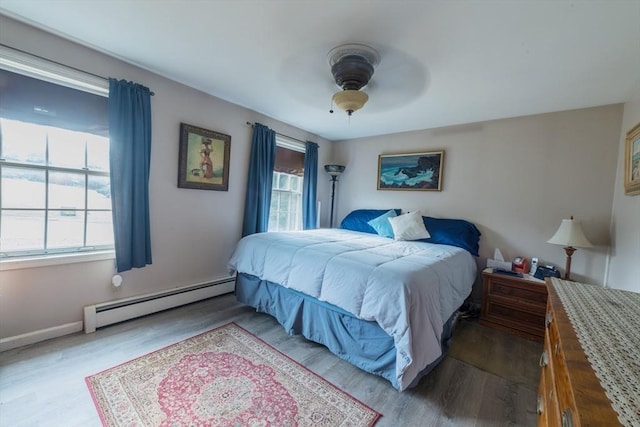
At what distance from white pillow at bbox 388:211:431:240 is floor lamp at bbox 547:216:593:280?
123 centimetres

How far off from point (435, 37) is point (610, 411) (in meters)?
1.97

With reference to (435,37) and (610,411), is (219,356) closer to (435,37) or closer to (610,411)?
(610,411)

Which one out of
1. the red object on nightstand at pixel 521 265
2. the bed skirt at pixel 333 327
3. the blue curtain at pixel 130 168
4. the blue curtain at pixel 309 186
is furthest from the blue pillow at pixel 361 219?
the blue curtain at pixel 130 168

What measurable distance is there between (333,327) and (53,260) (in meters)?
2.29

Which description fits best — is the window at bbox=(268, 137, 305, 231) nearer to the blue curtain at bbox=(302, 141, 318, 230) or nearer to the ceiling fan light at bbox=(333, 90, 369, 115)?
the blue curtain at bbox=(302, 141, 318, 230)

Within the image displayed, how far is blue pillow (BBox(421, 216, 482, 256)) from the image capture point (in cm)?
304

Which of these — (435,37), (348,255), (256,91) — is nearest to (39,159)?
(256,91)

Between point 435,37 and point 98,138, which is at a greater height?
point 435,37

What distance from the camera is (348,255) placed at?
214cm

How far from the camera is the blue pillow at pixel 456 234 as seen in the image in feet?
9.99

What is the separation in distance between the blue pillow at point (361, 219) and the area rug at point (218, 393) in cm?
231

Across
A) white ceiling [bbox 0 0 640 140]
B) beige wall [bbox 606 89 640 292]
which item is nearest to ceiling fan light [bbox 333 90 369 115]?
white ceiling [bbox 0 0 640 140]

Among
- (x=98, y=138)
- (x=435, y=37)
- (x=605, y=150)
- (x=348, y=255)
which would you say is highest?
(x=435, y=37)

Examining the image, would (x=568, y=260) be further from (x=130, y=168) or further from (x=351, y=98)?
(x=130, y=168)
